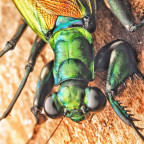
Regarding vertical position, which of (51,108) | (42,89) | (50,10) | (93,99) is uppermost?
(50,10)

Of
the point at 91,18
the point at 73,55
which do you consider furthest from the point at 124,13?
the point at 73,55

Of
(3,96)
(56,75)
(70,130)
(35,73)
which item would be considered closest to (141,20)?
(56,75)

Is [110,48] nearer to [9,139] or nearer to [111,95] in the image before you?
[111,95]

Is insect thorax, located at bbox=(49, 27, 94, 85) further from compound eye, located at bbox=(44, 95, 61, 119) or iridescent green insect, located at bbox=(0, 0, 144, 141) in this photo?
compound eye, located at bbox=(44, 95, 61, 119)

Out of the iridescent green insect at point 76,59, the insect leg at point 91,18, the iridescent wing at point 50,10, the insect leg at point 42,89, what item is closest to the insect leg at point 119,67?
the iridescent green insect at point 76,59

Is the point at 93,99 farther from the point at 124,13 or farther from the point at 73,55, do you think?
the point at 124,13

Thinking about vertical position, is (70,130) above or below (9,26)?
below

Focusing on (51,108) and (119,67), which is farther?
(119,67)
